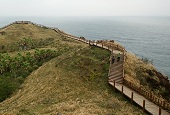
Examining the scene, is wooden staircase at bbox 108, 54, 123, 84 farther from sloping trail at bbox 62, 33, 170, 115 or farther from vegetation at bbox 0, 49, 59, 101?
vegetation at bbox 0, 49, 59, 101

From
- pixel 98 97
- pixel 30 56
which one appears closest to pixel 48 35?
pixel 30 56

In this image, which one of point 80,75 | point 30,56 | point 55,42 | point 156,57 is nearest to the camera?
point 80,75

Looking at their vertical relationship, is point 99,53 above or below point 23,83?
above

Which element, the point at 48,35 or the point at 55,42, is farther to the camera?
the point at 48,35

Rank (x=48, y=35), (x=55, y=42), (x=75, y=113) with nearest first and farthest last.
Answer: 1. (x=75, y=113)
2. (x=55, y=42)
3. (x=48, y=35)

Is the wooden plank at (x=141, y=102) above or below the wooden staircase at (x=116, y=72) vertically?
below

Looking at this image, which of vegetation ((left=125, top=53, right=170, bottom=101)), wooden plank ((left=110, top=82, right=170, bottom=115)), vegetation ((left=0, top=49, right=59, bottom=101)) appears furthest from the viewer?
vegetation ((left=0, top=49, right=59, bottom=101))

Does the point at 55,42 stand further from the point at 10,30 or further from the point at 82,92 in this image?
the point at 82,92

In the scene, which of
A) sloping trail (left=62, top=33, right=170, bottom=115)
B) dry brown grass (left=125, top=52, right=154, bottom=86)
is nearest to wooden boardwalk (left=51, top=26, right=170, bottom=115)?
sloping trail (left=62, top=33, right=170, bottom=115)

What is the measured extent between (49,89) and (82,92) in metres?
6.70

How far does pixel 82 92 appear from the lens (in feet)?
133

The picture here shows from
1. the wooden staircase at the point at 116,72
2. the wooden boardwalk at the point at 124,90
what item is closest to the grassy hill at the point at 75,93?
the wooden boardwalk at the point at 124,90

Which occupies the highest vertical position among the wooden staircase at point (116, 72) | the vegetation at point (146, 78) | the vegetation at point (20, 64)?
the wooden staircase at point (116, 72)

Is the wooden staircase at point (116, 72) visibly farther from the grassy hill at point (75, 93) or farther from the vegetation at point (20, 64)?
the vegetation at point (20, 64)
